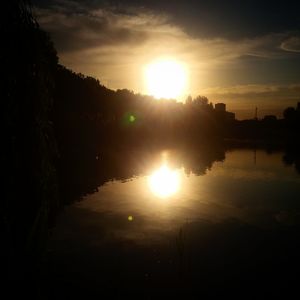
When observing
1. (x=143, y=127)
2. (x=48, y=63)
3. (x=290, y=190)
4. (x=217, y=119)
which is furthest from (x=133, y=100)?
(x=48, y=63)

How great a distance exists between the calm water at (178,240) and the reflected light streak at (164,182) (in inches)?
8.5

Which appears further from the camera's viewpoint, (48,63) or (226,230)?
(226,230)

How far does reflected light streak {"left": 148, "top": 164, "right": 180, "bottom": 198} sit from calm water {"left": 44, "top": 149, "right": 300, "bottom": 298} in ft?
0.70

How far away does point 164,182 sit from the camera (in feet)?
137

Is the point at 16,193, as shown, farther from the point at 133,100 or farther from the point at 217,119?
the point at 217,119

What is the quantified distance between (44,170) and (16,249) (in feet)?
4.30

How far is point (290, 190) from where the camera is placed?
37.0 m

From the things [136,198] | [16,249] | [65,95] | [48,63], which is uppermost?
[65,95]

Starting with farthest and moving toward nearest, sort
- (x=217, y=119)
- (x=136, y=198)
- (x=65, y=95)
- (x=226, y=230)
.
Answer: (x=217, y=119) < (x=65, y=95) < (x=136, y=198) < (x=226, y=230)

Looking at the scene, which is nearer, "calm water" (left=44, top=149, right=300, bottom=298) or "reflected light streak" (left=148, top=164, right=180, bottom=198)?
"calm water" (left=44, top=149, right=300, bottom=298)

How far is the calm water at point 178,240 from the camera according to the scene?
50.3ft

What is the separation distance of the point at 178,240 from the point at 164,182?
70.8 feet

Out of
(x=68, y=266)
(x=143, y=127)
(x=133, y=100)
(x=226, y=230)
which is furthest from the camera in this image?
(x=133, y=100)

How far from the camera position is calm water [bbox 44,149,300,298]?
1534 cm
